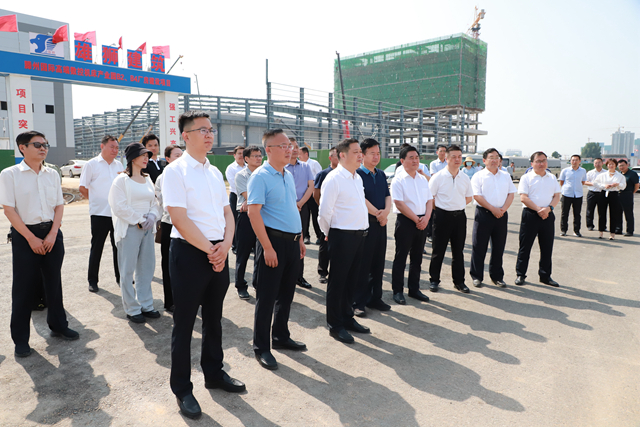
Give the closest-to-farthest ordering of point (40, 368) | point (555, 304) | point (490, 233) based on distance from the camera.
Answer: point (40, 368), point (555, 304), point (490, 233)

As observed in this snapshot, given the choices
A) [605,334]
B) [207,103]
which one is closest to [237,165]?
[605,334]

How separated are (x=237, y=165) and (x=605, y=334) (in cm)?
550

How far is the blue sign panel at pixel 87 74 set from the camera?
47.1ft

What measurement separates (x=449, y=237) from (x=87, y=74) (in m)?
15.8

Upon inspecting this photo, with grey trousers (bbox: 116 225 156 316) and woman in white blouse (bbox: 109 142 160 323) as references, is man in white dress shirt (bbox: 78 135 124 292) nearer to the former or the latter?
woman in white blouse (bbox: 109 142 160 323)

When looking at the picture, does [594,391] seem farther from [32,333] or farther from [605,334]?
[32,333]

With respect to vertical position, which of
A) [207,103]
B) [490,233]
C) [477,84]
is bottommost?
[490,233]

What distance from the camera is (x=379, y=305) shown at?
4789 millimetres

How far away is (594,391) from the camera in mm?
3049

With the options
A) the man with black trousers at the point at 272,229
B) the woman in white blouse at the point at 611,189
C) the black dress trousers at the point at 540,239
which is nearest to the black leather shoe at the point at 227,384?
the man with black trousers at the point at 272,229

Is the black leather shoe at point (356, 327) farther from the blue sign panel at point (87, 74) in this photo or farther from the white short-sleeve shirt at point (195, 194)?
the blue sign panel at point (87, 74)

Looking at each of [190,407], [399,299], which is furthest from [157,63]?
[190,407]

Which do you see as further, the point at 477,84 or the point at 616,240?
the point at 477,84

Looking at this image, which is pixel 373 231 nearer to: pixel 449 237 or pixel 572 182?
pixel 449 237
